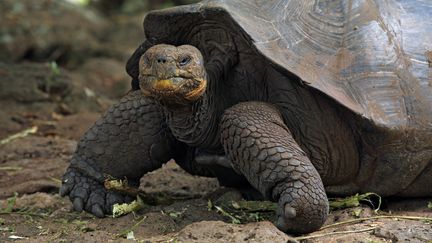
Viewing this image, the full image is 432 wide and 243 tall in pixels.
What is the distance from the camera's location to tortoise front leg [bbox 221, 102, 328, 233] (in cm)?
370

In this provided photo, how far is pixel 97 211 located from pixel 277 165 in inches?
48.8

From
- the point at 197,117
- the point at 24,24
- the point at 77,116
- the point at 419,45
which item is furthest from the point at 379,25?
the point at 24,24

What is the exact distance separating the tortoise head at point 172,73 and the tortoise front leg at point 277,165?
0.85 ft

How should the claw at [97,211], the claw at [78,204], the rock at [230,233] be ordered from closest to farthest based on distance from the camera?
the rock at [230,233] → the claw at [97,211] → the claw at [78,204]

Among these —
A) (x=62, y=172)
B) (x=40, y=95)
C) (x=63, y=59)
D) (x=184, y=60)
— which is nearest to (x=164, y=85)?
(x=184, y=60)

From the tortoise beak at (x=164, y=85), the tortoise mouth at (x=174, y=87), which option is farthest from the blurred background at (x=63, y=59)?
the tortoise beak at (x=164, y=85)

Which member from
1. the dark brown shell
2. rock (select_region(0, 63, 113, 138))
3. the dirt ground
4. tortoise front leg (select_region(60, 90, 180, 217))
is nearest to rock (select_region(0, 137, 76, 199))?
the dirt ground

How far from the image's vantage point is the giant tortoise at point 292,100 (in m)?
3.79

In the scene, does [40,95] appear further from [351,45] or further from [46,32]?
[351,45]

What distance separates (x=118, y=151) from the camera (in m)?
4.57

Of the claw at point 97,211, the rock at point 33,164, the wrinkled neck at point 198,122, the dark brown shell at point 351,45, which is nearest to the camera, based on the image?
the dark brown shell at point 351,45

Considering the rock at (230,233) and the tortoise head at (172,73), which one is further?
the tortoise head at (172,73)

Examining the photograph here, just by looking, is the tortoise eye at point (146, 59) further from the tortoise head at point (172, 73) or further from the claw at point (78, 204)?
the claw at point (78, 204)

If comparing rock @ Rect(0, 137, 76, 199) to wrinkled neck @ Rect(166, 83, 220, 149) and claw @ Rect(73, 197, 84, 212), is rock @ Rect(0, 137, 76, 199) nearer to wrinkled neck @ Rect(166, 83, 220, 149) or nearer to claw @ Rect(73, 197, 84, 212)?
claw @ Rect(73, 197, 84, 212)
